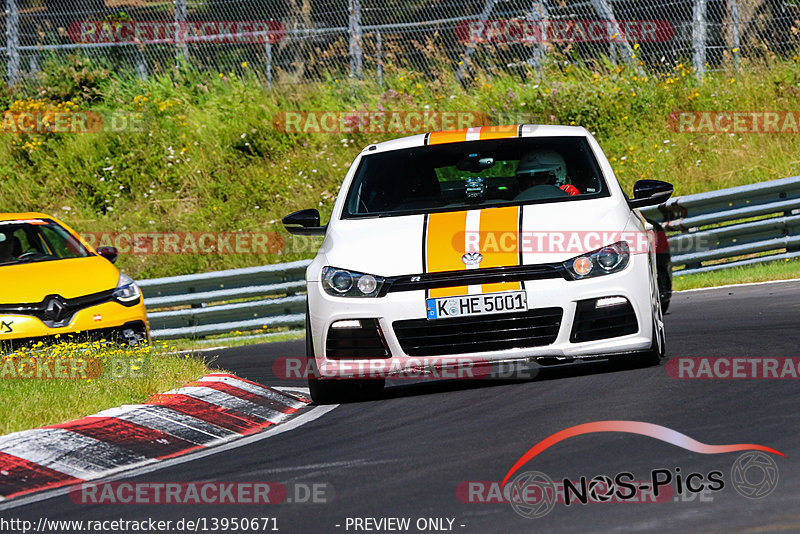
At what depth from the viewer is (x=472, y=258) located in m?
7.16

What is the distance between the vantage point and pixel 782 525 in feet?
13.3

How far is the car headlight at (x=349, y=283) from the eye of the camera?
Result: 23.7 ft

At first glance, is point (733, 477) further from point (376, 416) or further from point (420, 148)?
point (420, 148)

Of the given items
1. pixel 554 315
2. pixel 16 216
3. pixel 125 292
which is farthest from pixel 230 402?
pixel 16 216

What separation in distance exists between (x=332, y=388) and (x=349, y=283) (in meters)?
0.78

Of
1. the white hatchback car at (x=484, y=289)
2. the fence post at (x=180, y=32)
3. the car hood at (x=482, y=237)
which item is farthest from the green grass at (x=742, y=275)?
the fence post at (x=180, y=32)

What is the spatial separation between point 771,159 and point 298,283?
22.2ft

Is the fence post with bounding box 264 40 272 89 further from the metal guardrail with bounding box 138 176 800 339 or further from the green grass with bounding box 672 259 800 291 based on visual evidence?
the green grass with bounding box 672 259 800 291

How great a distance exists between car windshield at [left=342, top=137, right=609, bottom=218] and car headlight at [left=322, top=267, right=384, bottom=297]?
2.53 feet

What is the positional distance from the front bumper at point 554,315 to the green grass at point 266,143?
10.1m

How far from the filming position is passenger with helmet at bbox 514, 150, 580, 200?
27.3 feet

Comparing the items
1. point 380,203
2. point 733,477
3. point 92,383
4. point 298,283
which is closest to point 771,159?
point 298,283

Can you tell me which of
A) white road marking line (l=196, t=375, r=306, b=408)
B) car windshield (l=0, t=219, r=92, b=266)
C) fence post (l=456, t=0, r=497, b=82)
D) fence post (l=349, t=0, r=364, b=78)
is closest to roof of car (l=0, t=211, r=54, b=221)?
car windshield (l=0, t=219, r=92, b=266)

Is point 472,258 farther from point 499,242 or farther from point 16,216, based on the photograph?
point 16,216
